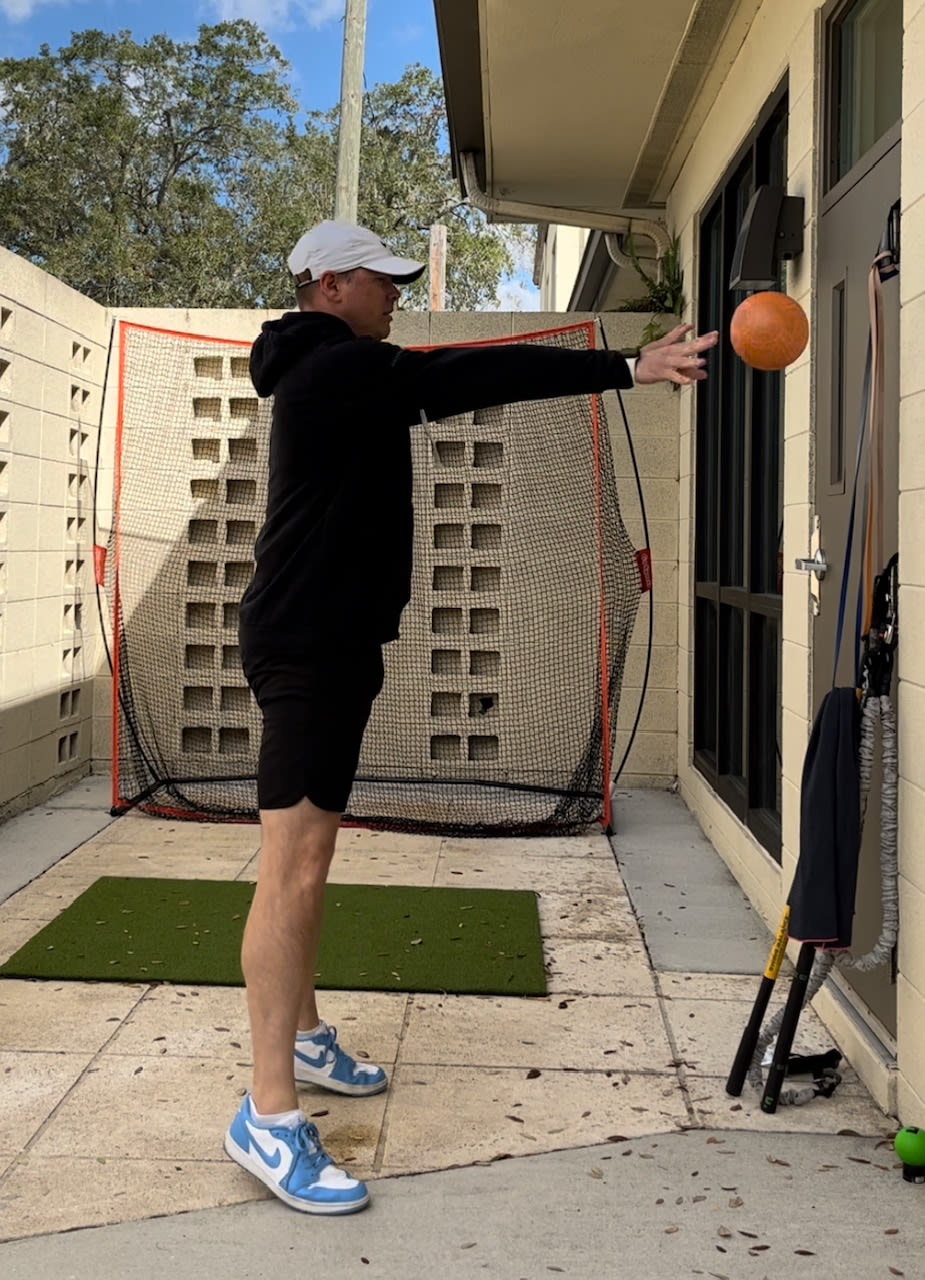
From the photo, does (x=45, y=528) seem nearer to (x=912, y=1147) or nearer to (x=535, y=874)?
(x=535, y=874)

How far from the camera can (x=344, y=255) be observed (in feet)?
7.43

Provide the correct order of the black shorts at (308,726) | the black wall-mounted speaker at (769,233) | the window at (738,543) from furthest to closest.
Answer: the window at (738,543)
the black wall-mounted speaker at (769,233)
the black shorts at (308,726)

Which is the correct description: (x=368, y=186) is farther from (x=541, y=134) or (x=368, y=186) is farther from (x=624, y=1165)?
A: (x=624, y=1165)

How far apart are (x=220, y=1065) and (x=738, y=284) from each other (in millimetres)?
2441

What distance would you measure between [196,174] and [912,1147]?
2615 cm

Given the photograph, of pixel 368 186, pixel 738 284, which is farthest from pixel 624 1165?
pixel 368 186

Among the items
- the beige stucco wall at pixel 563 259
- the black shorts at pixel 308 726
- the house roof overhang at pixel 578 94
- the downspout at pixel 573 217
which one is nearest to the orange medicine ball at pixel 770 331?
the black shorts at pixel 308 726

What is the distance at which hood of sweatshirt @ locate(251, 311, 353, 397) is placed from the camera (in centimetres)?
221

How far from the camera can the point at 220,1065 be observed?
2756 millimetres

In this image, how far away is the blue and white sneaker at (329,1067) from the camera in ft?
8.44

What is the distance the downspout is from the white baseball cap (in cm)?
408

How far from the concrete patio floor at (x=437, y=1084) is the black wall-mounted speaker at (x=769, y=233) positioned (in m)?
1.86

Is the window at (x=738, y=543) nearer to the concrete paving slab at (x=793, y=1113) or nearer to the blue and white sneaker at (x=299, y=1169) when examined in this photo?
the concrete paving slab at (x=793, y=1113)

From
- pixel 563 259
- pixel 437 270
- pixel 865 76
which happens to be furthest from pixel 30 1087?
pixel 437 270
